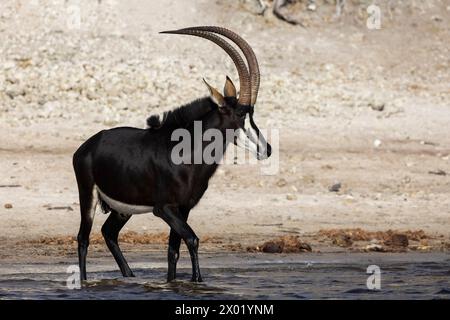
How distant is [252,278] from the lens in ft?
41.3

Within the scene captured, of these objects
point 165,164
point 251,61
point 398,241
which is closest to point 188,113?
point 165,164

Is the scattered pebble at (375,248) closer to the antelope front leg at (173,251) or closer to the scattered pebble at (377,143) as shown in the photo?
the antelope front leg at (173,251)

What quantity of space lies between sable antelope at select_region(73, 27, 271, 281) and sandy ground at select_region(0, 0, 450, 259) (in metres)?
2.26

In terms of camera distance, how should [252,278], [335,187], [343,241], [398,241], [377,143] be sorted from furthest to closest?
1. [377,143]
2. [335,187]
3. [343,241]
4. [398,241]
5. [252,278]

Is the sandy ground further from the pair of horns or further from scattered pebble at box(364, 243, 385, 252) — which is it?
the pair of horns

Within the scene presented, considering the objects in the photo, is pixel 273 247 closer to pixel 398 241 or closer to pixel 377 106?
pixel 398 241

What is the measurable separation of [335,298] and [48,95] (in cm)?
1239

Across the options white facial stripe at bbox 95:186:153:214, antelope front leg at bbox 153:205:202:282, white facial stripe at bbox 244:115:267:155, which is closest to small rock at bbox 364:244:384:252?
white facial stripe at bbox 244:115:267:155

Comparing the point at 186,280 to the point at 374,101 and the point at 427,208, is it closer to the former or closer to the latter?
the point at 427,208

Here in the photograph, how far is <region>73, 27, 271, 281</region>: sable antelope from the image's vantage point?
459 inches

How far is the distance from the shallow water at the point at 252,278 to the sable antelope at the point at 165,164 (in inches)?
14.2

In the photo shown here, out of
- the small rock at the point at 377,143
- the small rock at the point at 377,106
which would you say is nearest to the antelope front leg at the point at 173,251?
Answer: the small rock at the point at 377,143

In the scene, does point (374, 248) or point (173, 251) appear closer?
point (173, 251)

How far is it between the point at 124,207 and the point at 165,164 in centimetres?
62
